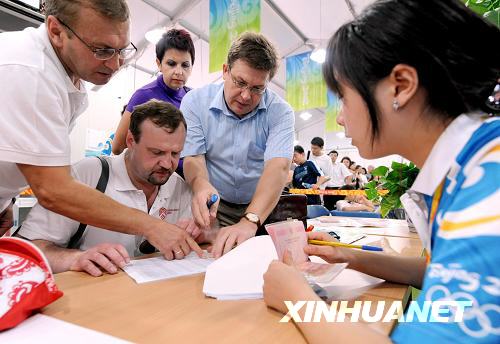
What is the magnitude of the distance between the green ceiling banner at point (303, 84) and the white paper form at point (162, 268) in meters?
6.29

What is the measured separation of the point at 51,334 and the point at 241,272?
49 centimetres

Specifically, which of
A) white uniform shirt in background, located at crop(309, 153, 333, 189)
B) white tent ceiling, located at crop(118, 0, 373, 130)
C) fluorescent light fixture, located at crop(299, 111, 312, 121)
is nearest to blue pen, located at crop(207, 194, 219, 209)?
white tent ceiling, located at crop(118, 0, 373, 130)

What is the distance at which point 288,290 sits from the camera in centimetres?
69

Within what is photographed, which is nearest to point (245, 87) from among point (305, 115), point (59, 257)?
point (59, 257)

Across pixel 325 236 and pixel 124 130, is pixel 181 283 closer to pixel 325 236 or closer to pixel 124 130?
pixel 325 236

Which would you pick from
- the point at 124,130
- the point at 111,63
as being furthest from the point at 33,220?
the point at 124,130

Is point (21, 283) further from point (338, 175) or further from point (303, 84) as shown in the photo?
point (303, 84)

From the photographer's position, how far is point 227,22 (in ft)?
14.4

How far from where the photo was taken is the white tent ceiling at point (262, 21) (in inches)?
257

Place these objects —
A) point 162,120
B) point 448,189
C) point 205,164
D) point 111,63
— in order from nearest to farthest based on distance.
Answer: point 448,189 < point 111,63 < point 162,120 < point 205,164

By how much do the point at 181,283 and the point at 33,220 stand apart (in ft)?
2.41

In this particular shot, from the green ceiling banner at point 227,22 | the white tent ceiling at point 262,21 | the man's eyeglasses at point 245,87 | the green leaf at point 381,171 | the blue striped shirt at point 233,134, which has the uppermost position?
the white tent ceiling at point 262,21

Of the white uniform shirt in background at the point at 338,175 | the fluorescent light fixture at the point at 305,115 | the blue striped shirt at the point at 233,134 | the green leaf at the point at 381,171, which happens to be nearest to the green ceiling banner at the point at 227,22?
the blue striped shirt at the point at 233,134

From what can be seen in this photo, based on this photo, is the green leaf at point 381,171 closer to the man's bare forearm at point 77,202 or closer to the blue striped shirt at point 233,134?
the blue striped shirt at point 233,134
